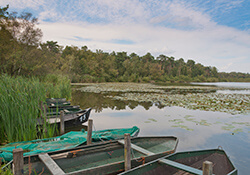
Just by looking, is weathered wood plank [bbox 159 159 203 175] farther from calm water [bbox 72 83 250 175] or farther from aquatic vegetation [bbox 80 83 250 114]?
aquatic vegetation [bbox 80 83 250 114]

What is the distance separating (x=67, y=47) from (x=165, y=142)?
4839cm

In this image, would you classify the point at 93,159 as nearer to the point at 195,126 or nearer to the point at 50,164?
the point at 50,164

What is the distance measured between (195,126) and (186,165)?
3.99 meters

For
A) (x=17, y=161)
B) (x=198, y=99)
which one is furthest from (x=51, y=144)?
(x=198, y=99)

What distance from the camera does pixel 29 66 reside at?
1529 cm

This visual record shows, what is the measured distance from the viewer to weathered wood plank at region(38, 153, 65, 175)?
286 centimetres

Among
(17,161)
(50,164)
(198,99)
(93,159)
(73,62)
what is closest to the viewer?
(17,161)

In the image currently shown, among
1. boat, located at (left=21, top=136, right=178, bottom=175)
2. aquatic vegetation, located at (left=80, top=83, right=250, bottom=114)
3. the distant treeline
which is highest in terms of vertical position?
the distant treeline

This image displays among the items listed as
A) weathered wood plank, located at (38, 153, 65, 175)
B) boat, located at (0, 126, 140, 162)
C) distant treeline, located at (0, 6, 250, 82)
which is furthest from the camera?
distant treeline, located at (0, 6, 250, 82)

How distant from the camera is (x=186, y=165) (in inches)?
142

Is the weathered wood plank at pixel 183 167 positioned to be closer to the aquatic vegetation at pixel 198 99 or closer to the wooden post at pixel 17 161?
the wooden post at pixel 17 161

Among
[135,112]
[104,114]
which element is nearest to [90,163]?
[104,114]

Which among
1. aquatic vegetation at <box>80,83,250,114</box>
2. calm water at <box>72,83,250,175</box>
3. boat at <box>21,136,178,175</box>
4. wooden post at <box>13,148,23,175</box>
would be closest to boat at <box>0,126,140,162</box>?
boat at <box>21,136,178,175</box>

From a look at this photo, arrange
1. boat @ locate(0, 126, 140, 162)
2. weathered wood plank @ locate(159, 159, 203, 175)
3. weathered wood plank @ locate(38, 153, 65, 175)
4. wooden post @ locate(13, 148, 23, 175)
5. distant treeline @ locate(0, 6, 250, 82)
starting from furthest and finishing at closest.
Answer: distant treeline @ locate(0, 6, 250, 82)
boat @ locate(0, 126, 140, 162)
weathered wood plank @ locate(159, 159, 203, 175)
weathered wood plank @ locate(38, 153, 65, 175)
wooden post @ locate(13, 148, 23, 175)
